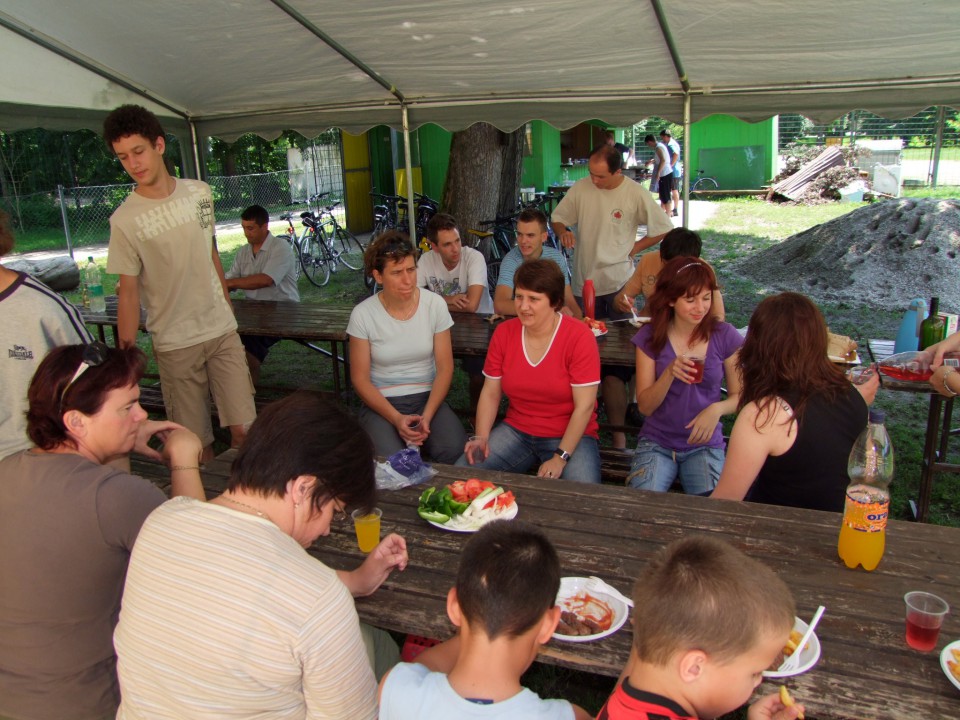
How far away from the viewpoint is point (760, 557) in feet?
6.72

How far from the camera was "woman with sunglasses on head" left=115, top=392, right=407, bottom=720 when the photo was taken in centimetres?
140

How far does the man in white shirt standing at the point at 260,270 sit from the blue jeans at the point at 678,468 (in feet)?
11.2

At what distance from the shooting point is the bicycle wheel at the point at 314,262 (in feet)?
36.2

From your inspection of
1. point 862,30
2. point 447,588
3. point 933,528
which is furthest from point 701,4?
point 447,588

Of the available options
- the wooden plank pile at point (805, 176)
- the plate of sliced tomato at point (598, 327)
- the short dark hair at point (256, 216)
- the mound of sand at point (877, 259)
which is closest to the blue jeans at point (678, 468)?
the plate of sliced tomato at point (598, 327)

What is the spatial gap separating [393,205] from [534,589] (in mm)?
12445

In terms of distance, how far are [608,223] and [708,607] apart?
4405 millimetres

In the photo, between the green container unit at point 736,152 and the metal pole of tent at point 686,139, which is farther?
the green container unit at point 736,152

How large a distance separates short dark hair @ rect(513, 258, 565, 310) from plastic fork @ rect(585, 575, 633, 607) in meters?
1.62

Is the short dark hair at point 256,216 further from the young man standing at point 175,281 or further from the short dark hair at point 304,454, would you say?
the short dark hair at point 304,454

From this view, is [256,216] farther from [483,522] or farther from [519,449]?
[483,522]

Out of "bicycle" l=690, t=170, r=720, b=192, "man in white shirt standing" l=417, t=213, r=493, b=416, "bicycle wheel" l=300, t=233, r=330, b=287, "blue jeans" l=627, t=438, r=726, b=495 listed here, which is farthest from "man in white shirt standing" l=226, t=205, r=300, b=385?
"bicycle" l=690, t=170, r=720, b=192

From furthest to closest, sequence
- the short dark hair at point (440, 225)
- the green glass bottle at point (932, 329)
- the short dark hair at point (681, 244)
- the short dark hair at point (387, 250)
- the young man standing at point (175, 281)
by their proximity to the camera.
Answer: the short dark hair at point (440, 225), the short dark hair at point (681, 244), the green glass bottle at point (932, 329), the short dark hair at point (387, 250), the young man standing at point (175, 281)

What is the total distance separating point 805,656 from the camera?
5.48 ft
